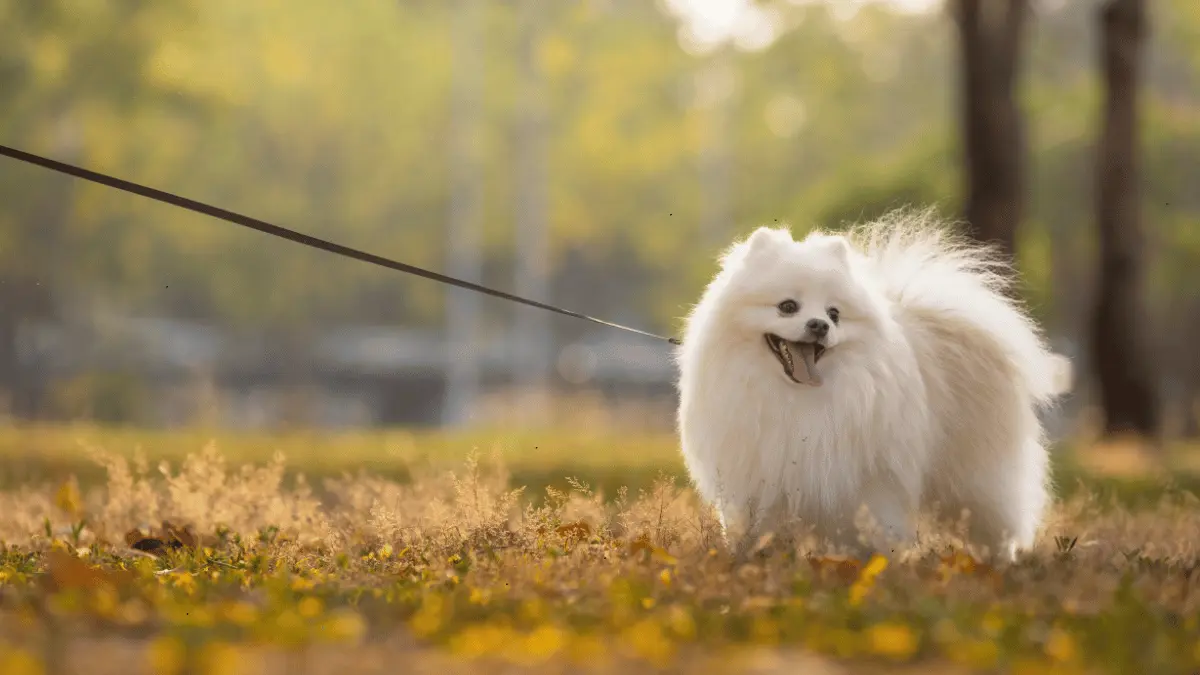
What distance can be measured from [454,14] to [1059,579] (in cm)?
3732

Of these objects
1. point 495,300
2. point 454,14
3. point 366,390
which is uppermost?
point 454,14

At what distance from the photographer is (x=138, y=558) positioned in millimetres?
6121

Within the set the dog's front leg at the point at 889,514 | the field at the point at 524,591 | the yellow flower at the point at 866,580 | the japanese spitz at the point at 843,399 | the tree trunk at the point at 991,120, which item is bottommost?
the field at the point at 524,591

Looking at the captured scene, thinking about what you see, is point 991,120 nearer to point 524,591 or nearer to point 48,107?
point 524,591

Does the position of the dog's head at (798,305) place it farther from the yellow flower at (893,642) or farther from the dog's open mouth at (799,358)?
the yellow flower at (893,642)

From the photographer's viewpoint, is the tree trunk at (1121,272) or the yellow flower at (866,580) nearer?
the yellow flower at (866,580)

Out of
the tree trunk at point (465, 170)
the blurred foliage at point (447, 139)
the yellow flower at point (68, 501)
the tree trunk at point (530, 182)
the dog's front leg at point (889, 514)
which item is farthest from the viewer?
the tree trunk at point (530, 182)

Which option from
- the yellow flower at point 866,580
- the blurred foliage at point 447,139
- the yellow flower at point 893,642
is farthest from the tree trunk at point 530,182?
the yellow flower at point 893,642

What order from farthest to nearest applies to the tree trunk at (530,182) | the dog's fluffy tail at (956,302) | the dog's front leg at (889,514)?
the tree trunk at (530,182) → the dog's fluffy tail at (956,302) → the dog's front leg at (889,514)

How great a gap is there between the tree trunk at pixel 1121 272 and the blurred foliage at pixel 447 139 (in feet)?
36.3

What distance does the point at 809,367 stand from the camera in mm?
5754

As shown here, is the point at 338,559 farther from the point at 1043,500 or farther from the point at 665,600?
the point at 1043,500

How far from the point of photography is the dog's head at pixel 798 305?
5.73m

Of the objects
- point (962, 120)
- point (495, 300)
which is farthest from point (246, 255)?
point (962, 120)
